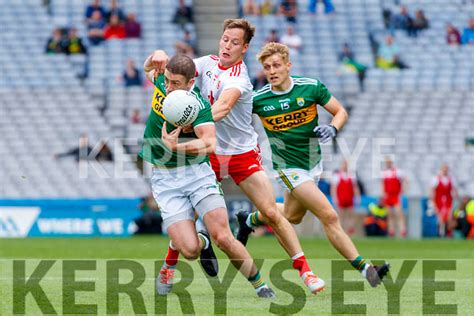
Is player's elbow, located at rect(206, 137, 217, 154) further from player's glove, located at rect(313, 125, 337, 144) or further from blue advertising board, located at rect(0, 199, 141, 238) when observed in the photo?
blue advertising board, located at rect(0, 199, 141, 238)

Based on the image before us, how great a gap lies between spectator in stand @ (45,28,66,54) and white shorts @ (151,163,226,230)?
18.3 metres

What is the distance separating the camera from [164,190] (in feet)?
28.3

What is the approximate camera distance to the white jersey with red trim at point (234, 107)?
9.39 m

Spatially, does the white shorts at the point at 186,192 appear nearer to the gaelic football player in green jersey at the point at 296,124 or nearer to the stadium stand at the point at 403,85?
the gaelic football player in green jersey at the point at 296,124

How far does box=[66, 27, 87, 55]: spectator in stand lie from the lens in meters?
26.4

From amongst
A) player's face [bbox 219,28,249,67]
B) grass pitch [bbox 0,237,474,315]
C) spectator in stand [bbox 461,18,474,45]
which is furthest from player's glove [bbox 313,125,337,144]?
spectator in stand [bbox 461,18,474,45]

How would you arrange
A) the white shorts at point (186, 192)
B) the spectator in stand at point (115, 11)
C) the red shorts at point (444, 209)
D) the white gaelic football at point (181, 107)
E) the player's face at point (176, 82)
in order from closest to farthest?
the white gaelic football at point (181, 107) < the player's face at point (176, 82) < the white shorts at point (186, 192) < the red shorts at point (444, 209) < the spectator in stand at point (115, 11)

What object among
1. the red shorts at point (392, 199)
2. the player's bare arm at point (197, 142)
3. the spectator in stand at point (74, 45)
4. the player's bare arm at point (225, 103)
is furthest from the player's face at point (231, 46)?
the spectator in stand at point (74, 45)

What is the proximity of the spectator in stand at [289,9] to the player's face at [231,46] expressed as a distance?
18.4 meters

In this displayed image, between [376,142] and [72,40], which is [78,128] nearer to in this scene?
[72,40]

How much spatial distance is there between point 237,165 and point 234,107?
1.79ft

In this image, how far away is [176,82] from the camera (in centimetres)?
825

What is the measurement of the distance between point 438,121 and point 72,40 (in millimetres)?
9542

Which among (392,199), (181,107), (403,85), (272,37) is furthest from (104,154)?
(181,107)
